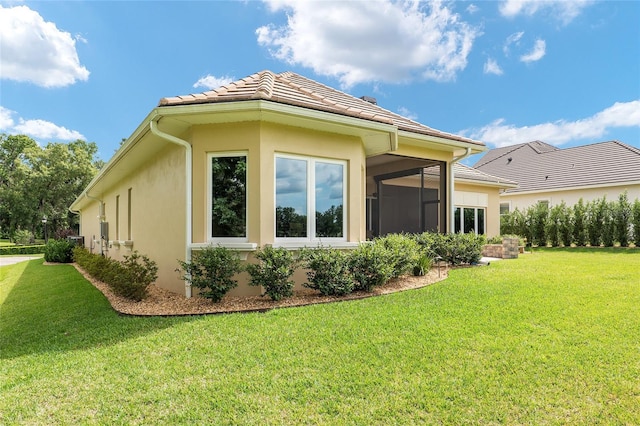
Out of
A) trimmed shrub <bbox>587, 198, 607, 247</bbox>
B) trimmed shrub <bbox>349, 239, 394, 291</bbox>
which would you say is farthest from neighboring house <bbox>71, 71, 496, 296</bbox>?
trimmed shrub <bbox>587, 198, 607, 247</bbox>

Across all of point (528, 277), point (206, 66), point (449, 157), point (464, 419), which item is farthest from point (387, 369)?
point (206, 66)

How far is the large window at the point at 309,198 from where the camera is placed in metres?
7.13

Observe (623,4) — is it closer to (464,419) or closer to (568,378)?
(568,378)

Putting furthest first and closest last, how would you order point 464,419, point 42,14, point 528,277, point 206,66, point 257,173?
point 206,66, point 42,14, point 528,277, point 257,173, point 464,419

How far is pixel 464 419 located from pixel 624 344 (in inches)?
113

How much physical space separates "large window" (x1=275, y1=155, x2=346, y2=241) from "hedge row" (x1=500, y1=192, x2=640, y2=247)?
1695cm

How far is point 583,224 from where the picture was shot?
1852 cm

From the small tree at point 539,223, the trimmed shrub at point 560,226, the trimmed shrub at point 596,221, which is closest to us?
the trimmed shrub at point 596,221

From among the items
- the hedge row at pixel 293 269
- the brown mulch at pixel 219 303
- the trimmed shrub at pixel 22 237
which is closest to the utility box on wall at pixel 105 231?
the brown mulch at pixel 219 303

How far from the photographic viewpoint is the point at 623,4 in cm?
1185

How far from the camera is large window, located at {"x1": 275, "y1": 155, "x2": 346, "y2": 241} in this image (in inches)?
281

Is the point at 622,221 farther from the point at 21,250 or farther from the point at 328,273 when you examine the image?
the point at 21,250

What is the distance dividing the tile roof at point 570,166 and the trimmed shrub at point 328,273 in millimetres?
20719

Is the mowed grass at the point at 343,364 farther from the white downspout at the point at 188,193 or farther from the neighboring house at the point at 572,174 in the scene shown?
the neighboring house at the point at 572,174
